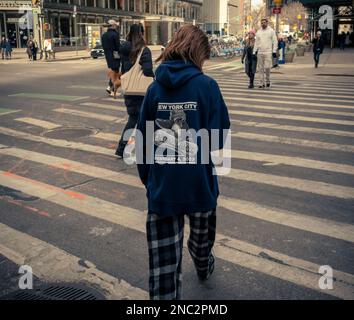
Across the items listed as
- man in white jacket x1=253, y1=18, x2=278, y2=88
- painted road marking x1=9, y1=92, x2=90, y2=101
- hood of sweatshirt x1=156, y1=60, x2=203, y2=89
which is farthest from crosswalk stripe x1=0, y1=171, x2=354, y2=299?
man in white jacket x1=253, y1=18, x2=278, y2=88

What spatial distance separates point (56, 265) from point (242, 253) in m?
1.70

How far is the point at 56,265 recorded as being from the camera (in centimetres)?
394

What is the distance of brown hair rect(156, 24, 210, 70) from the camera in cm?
287

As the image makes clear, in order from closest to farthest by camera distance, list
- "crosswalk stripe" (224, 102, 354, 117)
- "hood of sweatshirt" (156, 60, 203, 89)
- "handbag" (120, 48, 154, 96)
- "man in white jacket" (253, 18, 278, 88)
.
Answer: "hood of sweatshirt" (156, 60, 203, 89), "handbag" (120, 48, 154, 96), "crosswalk stripe" (224, 102, 354, 117), "man in white jacket" (253, 18, 278, 88)

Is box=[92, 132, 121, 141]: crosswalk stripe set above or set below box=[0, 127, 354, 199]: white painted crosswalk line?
above

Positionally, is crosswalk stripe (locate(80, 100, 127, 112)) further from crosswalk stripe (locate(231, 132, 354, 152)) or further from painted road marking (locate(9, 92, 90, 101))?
crosswalk stripe (locate(231, 132, 354, 152))

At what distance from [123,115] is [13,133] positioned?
2.80m

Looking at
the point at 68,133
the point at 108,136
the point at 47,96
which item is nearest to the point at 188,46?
the point at 108,136

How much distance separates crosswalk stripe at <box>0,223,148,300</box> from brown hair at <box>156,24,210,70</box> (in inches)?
72.7

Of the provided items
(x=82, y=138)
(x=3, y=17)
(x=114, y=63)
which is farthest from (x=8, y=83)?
(x=3, y=17)

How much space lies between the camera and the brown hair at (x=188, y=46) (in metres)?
2.87

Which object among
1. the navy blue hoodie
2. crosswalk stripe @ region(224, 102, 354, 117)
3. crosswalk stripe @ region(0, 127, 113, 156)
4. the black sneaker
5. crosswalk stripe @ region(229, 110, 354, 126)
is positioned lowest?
the black sneaker

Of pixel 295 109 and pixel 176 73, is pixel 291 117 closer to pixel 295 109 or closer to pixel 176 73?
pixel 295 109

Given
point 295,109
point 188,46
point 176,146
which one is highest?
point 188,46
